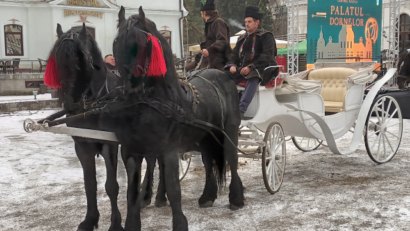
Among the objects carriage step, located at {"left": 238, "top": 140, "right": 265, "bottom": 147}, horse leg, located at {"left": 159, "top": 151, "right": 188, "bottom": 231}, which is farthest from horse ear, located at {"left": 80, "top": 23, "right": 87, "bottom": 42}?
carriage step, located at {"left": 238, "top": 140, "right": 265, "bottom": 147}

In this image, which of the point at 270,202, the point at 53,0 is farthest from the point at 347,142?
the point at 53,0

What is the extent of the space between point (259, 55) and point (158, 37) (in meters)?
1.79

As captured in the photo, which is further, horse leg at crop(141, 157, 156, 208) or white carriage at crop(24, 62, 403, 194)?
white carriage at crop(24, 62, 403, 194)

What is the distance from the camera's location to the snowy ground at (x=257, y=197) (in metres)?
4.03

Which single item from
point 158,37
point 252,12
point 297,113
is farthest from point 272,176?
point 158,37

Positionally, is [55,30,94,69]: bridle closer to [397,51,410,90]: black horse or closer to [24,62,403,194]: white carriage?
[24,62,403,194]: white carriage

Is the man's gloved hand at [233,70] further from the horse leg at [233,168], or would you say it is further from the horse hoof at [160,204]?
the horse hoof at [160,204]

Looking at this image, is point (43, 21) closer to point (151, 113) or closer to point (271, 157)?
point (271, 157)

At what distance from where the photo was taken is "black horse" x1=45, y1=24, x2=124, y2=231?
11.2 ft

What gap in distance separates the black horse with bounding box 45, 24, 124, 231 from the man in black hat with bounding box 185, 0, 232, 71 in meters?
1.55

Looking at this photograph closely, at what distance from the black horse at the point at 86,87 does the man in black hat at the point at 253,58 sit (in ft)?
5.05

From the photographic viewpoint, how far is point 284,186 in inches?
210

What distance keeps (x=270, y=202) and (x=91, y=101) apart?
2196 mm

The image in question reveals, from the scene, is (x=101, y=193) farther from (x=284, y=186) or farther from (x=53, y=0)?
(x=53, y=0)
